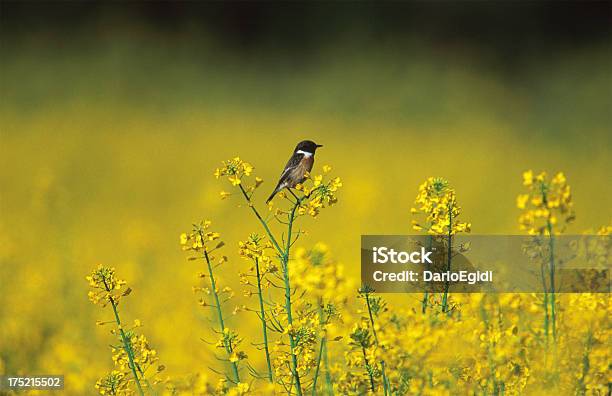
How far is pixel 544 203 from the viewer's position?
78.8 inches

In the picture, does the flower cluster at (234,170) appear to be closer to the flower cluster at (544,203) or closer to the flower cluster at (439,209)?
the flower cluster at (439,209)

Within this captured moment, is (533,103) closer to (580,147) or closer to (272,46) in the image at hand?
(580,147)

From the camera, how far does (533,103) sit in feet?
49.8

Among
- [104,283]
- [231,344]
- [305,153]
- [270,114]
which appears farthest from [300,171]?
[270,114]

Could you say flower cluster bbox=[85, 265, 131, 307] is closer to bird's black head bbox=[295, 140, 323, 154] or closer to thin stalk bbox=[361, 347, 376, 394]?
thin stalk bbox=[361, 347, 376, 394]

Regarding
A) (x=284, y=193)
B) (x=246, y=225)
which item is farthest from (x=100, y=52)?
(x=284, y=193)

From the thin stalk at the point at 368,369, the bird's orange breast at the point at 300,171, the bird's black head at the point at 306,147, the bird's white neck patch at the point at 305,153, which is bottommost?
the thin stalk at the point at 368,369

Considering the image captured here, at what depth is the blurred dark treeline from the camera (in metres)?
15.3

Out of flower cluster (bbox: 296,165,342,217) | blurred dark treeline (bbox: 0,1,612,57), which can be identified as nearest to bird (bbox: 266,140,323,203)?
flower cluster (bbox: 296,165,342,217)

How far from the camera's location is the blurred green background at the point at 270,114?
7.70m

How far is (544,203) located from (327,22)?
1471 cm

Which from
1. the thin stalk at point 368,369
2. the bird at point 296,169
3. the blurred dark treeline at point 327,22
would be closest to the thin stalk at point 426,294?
the thin stalk at point 368,369

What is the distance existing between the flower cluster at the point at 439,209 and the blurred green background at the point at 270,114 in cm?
329

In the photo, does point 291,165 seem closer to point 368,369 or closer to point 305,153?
point 305,153
